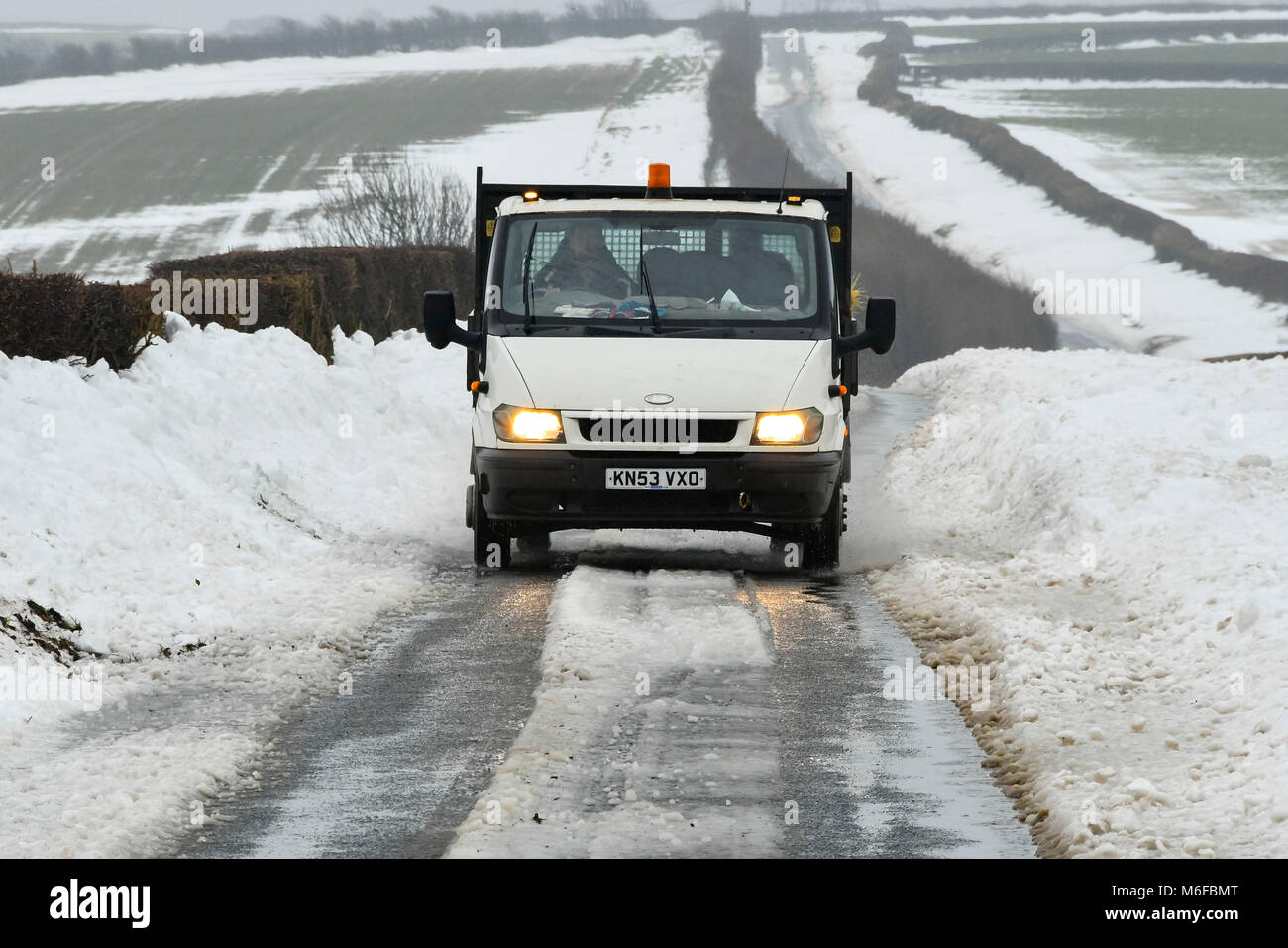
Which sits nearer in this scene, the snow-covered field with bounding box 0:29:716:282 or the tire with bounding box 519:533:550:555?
the tire with bounding box 519:533:550:555

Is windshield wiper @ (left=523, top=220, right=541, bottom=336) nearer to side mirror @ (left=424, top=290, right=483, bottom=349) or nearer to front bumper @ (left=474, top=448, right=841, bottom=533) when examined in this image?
side mirror @ (left=424, top=290, right=483, bottom=349)

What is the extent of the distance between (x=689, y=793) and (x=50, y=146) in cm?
6907

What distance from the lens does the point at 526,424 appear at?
10.6 m

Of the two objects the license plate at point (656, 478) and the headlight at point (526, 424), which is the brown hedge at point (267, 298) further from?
the license plate at point (656, 478)

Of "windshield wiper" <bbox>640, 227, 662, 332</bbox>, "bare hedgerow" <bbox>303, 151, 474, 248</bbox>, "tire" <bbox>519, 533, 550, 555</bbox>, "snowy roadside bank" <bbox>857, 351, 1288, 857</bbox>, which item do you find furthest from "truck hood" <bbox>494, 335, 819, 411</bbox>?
"bare hedgerow" <bbox>303, 151, 474, 248</bbox>

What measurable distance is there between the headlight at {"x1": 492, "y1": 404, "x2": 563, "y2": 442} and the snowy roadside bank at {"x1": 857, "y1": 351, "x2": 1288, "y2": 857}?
2.20m

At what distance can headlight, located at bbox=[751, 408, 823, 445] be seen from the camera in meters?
10.6

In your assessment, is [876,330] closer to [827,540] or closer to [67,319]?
[827,540]

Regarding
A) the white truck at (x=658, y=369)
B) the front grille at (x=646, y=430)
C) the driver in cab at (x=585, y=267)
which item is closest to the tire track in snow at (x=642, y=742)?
the white truck at (x=658, y=369)

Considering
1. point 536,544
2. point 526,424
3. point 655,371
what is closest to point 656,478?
point 655,371

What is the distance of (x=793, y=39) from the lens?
12594 cm

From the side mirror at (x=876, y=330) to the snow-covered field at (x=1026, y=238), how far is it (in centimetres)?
3894

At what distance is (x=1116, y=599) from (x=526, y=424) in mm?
3602
